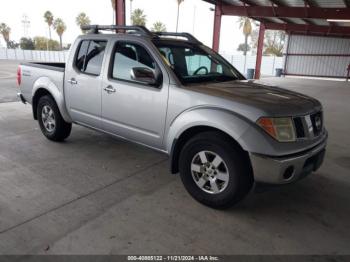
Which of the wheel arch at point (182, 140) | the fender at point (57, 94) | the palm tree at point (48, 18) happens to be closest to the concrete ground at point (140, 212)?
the wheel arch at point (182, 140)

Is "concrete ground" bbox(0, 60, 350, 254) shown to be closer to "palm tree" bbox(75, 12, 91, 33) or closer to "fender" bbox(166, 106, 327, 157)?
"fender" bbox(166, 106, 327, 157)

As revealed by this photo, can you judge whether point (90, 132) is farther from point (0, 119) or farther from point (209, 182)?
point (209, 182)

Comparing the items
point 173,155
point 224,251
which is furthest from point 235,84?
point 224,251

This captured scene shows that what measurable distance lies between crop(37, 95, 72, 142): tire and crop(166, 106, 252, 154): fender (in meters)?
2.33

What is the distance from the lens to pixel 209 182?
315cm

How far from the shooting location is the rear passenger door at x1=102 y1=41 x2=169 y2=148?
136 inches

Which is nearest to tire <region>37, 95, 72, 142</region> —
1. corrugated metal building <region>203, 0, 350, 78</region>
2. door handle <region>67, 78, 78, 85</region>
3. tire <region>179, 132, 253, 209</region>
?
door handle <region>67, 78, 78, 85</region>

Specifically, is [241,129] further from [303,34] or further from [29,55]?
[29,55]

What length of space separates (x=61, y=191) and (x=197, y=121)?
171cm

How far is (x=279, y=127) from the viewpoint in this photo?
2816 mm

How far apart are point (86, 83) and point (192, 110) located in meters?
1.80

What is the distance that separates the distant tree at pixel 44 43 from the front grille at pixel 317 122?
76787 mm

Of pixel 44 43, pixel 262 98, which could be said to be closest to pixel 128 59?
pixel 262 98

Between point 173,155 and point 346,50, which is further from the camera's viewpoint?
point 346,50
